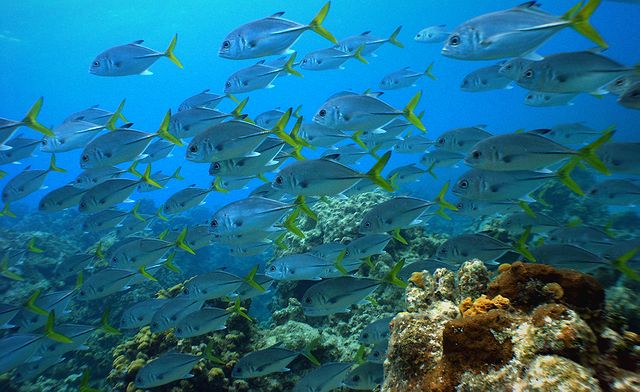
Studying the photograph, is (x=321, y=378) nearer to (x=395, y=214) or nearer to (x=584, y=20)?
(x=395, y=214)

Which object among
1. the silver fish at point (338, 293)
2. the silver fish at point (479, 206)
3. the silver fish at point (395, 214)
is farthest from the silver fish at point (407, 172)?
the silver fish at point (338, 293)

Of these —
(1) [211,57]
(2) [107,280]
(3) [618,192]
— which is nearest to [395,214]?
(3) [618,192]

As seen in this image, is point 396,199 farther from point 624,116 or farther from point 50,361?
point 624,116

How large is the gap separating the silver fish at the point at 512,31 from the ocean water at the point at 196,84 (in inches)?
29.7

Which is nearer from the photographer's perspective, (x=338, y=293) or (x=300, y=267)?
(x=338, y=293)

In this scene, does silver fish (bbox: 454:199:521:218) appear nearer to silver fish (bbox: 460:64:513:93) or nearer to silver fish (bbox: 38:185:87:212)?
silver fish (bbox: 460:64:513:93)

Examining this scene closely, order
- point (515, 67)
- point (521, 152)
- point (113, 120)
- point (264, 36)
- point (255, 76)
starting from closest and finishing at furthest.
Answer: point (521, 152)
point (515, 67)
point (264, 36)
point (113, 120)
point (255, 76)

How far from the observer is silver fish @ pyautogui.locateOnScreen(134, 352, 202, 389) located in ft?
14.4

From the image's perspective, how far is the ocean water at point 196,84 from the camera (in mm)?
12984

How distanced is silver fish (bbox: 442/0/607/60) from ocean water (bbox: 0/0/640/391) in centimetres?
75

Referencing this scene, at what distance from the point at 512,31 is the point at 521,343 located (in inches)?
134

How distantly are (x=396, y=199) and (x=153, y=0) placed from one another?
63652 millimetres

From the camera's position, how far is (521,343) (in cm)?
205

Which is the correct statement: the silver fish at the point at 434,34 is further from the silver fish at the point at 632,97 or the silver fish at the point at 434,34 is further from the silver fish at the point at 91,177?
the silver fish at the point at 91,177
